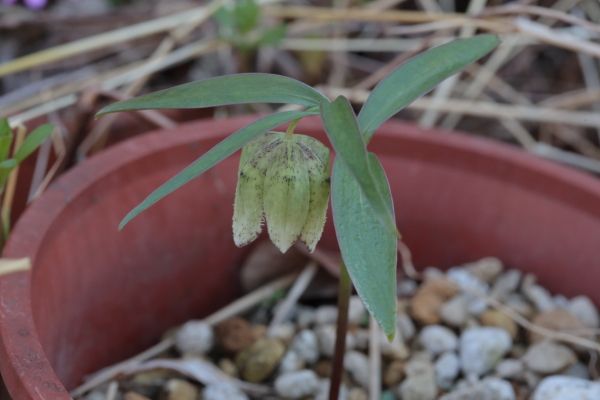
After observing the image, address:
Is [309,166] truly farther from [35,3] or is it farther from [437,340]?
[35,3]

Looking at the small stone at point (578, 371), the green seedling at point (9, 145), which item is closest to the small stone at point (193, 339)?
the green seedling at point (9, 145)

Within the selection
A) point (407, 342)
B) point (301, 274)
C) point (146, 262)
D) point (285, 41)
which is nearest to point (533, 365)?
point (407, 342)

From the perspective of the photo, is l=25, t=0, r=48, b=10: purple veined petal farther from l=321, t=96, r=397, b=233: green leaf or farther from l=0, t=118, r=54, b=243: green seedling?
l=321, t=96, r=397, b=233: green leaf

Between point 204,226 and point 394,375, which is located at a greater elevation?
point 204,226

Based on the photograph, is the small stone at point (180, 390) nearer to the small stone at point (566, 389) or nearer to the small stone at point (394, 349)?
the small stone at point (394, 349)

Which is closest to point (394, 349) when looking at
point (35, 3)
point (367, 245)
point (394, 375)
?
point (394, 375)

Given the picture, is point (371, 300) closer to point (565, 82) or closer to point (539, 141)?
point (539, 141)
